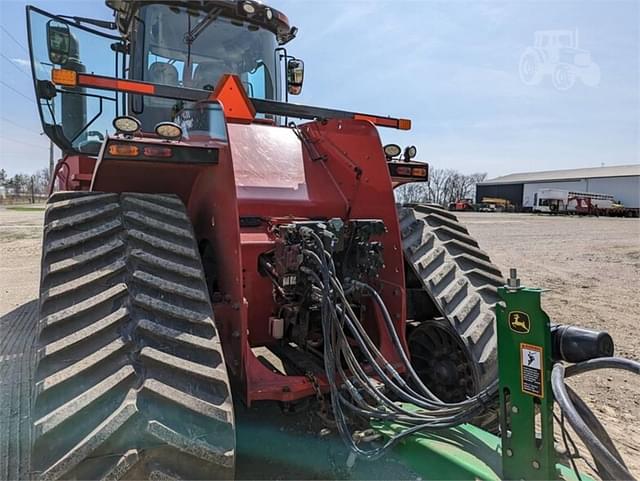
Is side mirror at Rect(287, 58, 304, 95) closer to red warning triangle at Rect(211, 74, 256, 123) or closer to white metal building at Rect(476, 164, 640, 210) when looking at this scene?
red warning triangle at Rect(211, 74, 256, 123)

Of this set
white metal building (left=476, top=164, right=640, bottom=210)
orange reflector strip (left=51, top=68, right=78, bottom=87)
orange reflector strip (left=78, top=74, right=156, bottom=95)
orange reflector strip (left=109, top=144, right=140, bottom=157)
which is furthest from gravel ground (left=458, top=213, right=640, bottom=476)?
white metal building (left=476, top=164, right=640, bottom=210)

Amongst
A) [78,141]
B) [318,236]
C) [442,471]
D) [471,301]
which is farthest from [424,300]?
[78,141]

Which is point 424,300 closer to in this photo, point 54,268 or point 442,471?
point 442,471

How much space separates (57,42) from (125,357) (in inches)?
124

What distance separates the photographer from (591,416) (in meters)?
1.72

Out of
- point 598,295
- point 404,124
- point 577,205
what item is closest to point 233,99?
point 404,124

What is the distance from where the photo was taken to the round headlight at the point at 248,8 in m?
4.45

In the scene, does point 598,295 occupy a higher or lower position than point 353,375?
lower

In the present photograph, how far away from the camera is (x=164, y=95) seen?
348 centimetres

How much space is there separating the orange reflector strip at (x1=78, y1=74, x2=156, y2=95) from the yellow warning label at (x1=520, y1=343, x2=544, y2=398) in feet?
9.47

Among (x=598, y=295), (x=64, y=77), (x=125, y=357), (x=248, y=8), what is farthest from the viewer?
(x=598, y=295)

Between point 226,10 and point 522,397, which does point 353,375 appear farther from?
point 226,10

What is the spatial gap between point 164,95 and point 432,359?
103 inches

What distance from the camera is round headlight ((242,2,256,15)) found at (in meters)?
4.45
